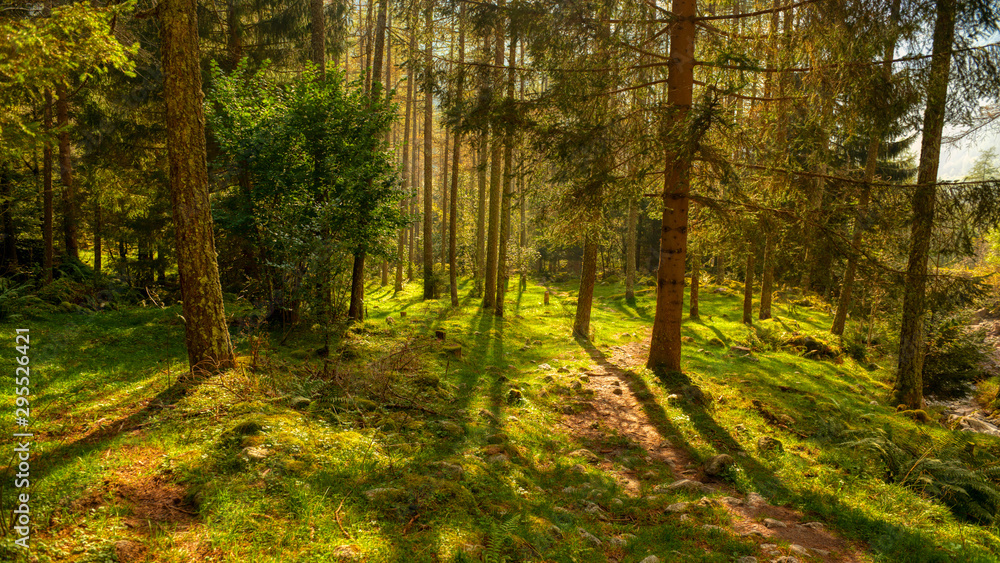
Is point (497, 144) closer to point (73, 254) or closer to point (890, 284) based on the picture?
point (890, 284)

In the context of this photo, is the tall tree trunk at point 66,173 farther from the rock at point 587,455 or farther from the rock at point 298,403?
the rock at point 587,455

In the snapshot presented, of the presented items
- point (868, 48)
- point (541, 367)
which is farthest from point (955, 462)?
point (541, 367)

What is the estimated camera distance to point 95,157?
14328 mm

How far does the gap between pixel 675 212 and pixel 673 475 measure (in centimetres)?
500

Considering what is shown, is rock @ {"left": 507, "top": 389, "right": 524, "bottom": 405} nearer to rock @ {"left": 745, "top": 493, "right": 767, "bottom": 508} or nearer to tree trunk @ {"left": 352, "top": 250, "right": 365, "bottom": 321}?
rock @ {"left": 745, "top": 493, "right": 767, "bottom": 508}

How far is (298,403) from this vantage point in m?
5.75

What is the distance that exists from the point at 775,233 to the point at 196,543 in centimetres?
993

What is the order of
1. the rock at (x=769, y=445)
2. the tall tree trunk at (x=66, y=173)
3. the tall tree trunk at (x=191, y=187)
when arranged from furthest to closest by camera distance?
the tall tree trunk at (x=66, y=173)
the rock at (x=769, y=445)
the tall tree trunk at (x=191, y=187)

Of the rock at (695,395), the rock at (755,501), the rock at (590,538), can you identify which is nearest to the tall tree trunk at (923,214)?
the rock at (695,395)

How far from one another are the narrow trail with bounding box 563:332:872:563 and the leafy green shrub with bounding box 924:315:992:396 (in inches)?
366

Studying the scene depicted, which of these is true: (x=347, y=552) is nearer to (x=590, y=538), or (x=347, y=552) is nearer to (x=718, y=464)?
(x=590, y=538)

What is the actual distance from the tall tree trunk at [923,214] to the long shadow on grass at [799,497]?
4175 mm

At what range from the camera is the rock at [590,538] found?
155 inches
